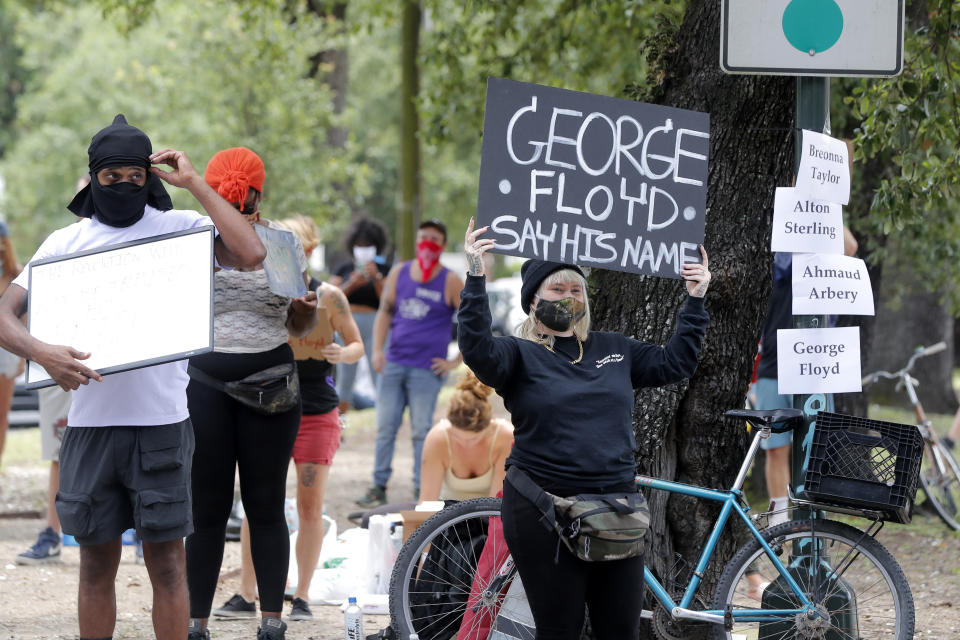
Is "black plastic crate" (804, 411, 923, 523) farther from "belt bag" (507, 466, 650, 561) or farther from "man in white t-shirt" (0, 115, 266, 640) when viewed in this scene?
"man in white t-shirt" (0, 115, 266, 640)

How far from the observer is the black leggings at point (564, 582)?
3.87 meters

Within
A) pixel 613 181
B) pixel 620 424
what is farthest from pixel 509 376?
pixel 613 181

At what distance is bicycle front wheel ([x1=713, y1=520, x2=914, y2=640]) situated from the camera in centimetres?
461

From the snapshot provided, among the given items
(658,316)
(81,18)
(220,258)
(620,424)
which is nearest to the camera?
(620,424)

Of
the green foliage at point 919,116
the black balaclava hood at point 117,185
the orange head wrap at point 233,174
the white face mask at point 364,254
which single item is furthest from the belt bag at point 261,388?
the white face mask at point 364,254

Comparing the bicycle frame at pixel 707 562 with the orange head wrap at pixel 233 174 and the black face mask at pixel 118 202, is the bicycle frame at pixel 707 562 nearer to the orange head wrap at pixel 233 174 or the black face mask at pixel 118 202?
the orange head wrap at pixel 233 174

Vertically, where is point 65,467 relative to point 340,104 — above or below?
below

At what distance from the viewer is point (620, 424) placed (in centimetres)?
392

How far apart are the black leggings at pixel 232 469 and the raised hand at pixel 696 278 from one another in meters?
1.74

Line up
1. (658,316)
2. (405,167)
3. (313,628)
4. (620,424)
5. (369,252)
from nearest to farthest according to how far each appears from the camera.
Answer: (620,424), (658,316), (313,628), (369,252), (405,167)

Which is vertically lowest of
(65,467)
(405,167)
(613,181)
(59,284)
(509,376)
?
(65,467)

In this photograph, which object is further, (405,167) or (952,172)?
(405,167)

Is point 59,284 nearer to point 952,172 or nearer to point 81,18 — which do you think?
point 952,172

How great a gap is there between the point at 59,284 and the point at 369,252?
23.3 feet
